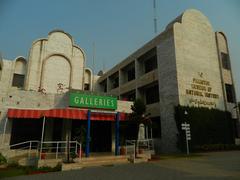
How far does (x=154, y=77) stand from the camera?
26.8 meters

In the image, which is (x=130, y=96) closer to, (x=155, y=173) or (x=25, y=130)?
(x=25, y=130)

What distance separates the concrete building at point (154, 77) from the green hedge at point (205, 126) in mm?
874

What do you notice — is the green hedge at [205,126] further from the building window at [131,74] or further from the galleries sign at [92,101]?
the building window at [131,74]

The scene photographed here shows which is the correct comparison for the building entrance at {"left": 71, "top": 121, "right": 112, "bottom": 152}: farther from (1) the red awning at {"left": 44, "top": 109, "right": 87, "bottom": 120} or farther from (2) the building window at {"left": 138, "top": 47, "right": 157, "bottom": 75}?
(2) the building window at {"left": 138, "top": 47, "right": 157, "bottom": 75}

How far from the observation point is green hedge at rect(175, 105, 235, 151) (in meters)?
21.3

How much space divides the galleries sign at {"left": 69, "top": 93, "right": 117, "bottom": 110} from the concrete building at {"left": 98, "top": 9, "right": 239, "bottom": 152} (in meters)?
7.90

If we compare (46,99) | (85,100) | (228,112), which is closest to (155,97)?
(228,112)

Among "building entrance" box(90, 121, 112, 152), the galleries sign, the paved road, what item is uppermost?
the galleries sign

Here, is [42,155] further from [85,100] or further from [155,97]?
[155,97]

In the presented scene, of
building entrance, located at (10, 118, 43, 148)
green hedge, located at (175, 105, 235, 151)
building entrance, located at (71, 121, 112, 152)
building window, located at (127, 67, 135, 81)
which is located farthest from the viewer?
building window, located at (127, 67, 135, 81)

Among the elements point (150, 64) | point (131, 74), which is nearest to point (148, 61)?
point (150, 64)

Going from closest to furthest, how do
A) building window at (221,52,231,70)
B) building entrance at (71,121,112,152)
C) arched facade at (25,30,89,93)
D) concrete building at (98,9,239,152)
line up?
building entrance at (71,121,112,152) < concrete building at (98,9,239,152) < arched facade at (25,30,89,93) < building window at (221,52,231,70)

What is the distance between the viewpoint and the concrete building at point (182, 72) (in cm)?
2303

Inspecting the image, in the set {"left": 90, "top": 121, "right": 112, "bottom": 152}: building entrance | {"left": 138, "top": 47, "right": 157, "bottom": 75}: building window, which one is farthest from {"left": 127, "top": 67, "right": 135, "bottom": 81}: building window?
{"left": 90, "top": 121, "right": 112, "bottom": 152}: building entrance
